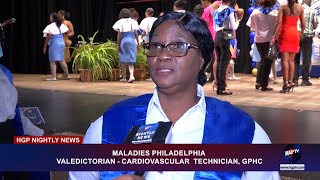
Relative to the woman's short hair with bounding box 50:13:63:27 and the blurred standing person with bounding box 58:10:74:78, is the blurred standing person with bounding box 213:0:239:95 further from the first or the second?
the blurred standing person with bounding box 58:10:74:78

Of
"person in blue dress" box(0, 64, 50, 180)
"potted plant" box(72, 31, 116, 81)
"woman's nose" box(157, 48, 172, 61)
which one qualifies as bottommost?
"potted plant" box(72, 31, 116, 81)

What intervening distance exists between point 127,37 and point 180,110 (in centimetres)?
850

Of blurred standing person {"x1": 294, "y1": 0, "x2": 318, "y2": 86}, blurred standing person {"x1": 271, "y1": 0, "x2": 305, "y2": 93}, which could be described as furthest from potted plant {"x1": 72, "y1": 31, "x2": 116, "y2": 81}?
blurred standing person {"x1": 271, "y1": 0, "x2": 305, "y2": 93}

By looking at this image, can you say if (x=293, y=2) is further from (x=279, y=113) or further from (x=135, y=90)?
(x=135, y=90)

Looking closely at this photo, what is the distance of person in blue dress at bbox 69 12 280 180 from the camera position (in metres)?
1.46

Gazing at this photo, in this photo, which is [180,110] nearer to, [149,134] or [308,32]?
[149,134]

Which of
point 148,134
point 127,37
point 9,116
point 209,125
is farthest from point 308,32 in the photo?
point 148,134

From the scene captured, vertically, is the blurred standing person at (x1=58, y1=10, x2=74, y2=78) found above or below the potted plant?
above

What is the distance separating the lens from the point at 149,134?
1.30 metres

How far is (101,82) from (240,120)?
356 inches

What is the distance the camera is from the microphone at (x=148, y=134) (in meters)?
1.29

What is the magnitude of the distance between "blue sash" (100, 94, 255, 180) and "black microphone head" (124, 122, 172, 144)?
4.2 inches

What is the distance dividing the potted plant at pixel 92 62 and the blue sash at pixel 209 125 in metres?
9.01

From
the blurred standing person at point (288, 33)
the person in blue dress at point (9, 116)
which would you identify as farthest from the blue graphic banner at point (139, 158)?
the blurred standing person at point (288, 33)
